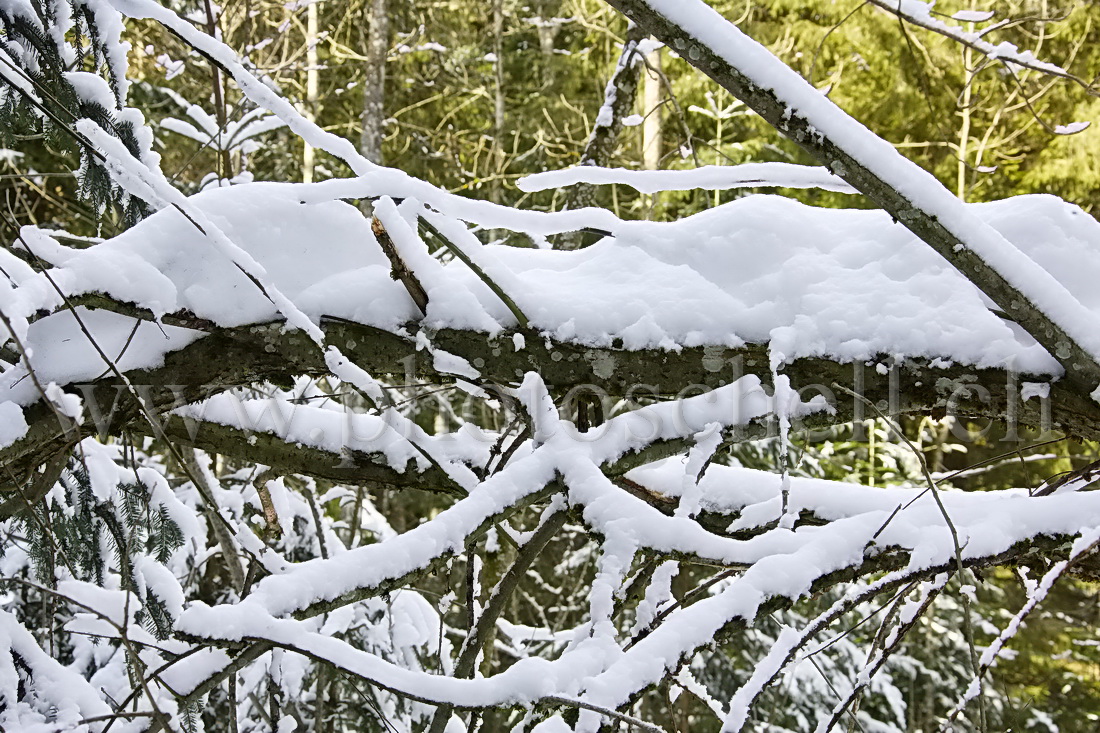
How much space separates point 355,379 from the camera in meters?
1.24

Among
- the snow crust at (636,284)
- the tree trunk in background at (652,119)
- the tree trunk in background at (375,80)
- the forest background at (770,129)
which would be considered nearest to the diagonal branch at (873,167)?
the snow crust at (636,284)

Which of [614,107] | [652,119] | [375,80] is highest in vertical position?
[375,80]

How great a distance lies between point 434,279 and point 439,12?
10246 millimetres

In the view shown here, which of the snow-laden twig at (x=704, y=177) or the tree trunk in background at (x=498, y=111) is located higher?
the tree trunk in background at (x=498, y=111)

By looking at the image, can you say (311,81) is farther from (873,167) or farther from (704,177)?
(873,167)

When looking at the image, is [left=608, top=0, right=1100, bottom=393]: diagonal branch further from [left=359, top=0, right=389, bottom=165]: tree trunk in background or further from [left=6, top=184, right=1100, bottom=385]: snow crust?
[left=359, top=0, right=389, bottom=165]: tree trunk in background

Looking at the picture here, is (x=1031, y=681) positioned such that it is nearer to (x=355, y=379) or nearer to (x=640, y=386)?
(x=640, y=386)

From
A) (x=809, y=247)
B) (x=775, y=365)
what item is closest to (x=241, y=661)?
(x=775, y=365)

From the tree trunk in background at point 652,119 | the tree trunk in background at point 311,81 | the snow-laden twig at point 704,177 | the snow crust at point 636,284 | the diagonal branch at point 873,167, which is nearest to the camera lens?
the diagonal branch at point 873,167

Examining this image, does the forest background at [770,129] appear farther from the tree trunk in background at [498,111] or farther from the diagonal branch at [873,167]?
the diagonal branch at [873,167]

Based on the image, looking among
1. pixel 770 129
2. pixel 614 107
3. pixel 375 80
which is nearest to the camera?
pixel 614 107

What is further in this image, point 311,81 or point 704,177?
point 311,81

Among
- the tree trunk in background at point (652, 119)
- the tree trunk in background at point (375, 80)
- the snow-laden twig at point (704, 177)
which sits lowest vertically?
the snow-laden twig at point (704, 177)

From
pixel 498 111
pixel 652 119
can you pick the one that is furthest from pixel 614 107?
pixel 498 111
